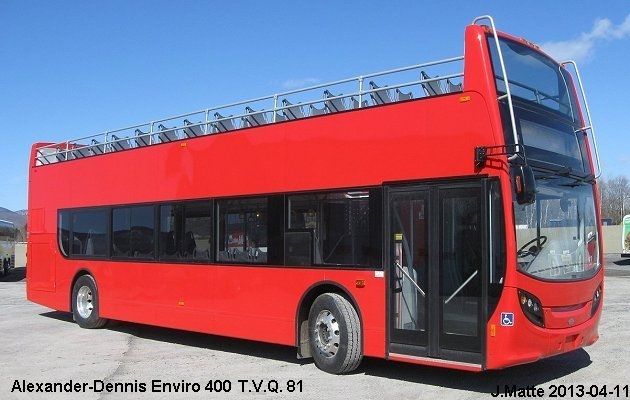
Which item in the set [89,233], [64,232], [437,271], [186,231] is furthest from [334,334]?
[64,232]

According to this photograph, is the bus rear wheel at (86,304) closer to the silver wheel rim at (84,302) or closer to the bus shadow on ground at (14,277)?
the silver wheel rim at (84,302)

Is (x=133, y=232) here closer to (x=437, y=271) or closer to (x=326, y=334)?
(x=326, y=334)

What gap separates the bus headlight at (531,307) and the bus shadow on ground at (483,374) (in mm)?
971

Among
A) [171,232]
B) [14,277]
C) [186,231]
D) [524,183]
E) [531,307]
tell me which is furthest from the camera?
[14,277]

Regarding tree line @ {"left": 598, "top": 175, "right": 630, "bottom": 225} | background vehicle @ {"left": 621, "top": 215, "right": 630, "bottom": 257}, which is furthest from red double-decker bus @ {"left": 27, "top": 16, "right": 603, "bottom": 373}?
tree line @ {"left": 598, "top": 175, "right": 630, "bottom": 225}

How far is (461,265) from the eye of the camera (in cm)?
A: 752

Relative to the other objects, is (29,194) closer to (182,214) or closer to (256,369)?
(182,214)

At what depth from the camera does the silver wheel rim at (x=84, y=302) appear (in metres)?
13.8

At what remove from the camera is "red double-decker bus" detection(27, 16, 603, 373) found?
734 cm

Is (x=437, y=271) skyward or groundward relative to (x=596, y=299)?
skyward

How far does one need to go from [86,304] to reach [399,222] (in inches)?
323

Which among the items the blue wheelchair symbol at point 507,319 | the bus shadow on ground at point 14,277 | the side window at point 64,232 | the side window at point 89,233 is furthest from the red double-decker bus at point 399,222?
the bus shadow on ground at point 14,277

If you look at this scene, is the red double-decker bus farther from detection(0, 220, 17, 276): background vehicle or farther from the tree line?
the tree line

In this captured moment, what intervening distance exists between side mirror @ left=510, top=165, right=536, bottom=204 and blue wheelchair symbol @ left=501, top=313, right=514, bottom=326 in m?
1.19
